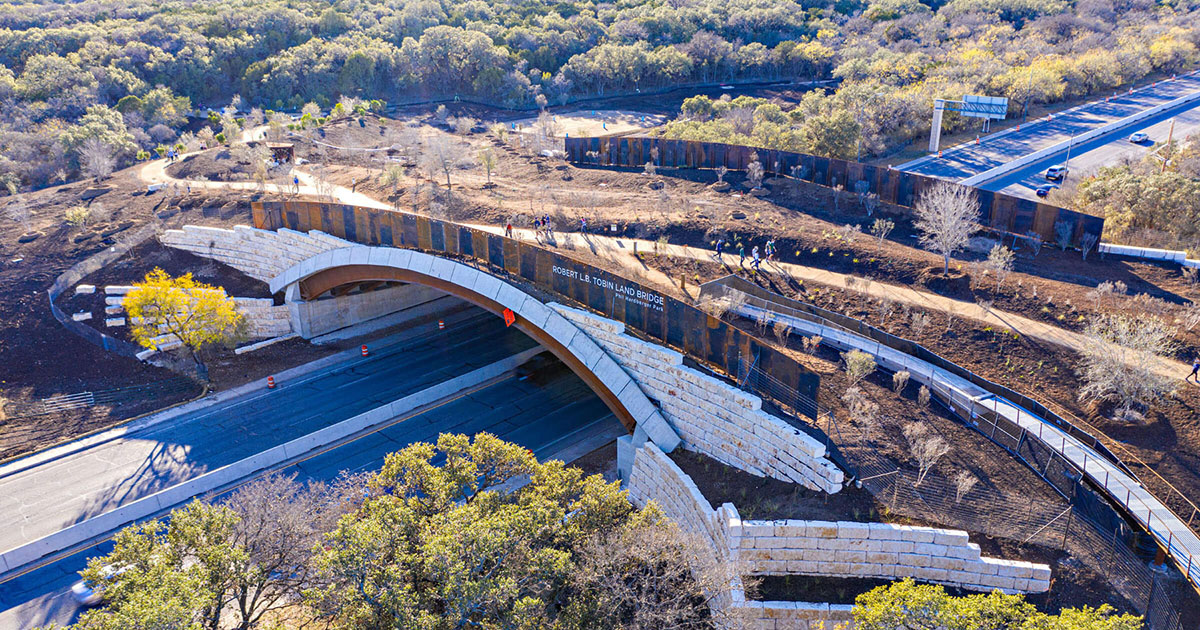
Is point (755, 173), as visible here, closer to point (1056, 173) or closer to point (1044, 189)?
point (1044, 189)

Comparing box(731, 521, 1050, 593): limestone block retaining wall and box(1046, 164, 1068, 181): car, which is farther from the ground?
box(1046, 164, 1068, 181): car

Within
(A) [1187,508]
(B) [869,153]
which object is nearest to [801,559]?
(A) [1187,508]

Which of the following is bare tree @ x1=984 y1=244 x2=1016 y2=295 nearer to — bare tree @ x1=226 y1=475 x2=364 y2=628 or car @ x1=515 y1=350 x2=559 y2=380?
car @ x1=515 y1=350 x2=559 y2=380

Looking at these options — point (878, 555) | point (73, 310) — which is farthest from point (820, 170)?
point (73, 310)

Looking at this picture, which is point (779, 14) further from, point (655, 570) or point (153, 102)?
point (655, 570)

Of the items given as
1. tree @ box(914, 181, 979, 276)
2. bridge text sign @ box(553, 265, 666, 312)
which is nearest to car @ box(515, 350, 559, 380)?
bridge text sign @ box(553, 265, 666, 312)

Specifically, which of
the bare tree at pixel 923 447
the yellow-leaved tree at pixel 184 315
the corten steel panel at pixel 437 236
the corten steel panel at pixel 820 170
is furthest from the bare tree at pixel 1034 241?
the yellow-leaved tree at pixel 184 315

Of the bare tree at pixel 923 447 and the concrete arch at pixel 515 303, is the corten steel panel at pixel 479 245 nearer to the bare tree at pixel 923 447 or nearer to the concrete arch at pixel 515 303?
the concrete arch at pixel 515 303

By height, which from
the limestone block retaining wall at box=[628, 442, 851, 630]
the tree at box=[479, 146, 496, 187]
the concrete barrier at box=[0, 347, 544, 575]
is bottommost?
the concrete barrier at box=[0, 347, 544, 575]
